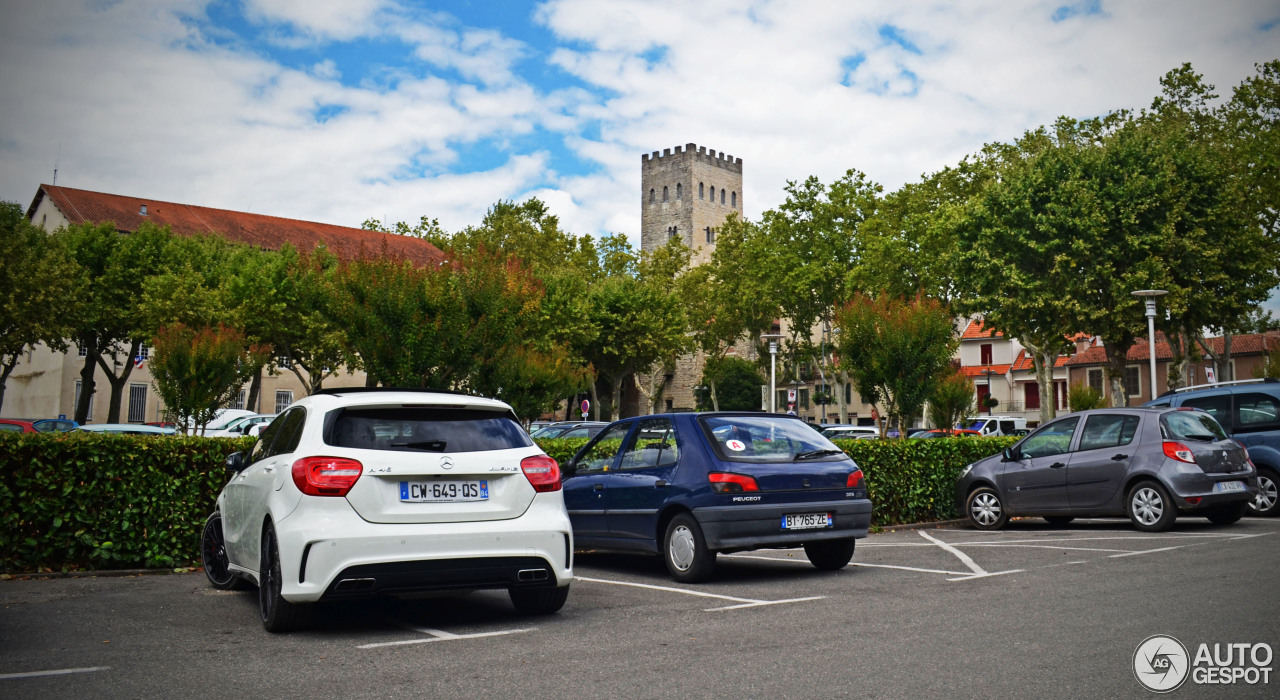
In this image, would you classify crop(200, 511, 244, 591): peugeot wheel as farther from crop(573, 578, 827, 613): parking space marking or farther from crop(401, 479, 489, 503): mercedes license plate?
crop(573, 578, 827, 613): parking space marking

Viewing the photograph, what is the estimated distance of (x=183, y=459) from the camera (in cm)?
1041

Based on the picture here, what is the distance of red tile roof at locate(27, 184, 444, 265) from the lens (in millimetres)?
61250

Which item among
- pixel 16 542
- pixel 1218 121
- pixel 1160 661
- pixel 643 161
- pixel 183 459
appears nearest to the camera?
pixel 1160 661

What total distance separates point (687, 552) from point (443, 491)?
3.19 m

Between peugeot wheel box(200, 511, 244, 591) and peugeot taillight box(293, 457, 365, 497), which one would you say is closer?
peugeot taillight box(293, 457, 365, 497)

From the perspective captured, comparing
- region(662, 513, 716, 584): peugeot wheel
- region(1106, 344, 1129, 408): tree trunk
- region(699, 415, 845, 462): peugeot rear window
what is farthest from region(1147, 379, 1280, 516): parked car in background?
region(1106, 344, 1129, 408): tree trunk

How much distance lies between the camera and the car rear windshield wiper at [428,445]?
664 cm

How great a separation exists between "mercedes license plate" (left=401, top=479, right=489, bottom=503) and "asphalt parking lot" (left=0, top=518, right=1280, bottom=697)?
879 millimetres

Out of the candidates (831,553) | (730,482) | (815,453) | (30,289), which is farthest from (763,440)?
(30,289)

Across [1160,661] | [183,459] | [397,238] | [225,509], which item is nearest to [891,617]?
[1160,661]

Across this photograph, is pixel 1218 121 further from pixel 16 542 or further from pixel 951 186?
pixel 16 542

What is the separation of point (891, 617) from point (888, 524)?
8.28 meters

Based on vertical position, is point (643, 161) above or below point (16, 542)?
above

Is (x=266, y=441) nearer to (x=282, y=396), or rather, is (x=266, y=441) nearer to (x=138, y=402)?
(x=138, y=402)
